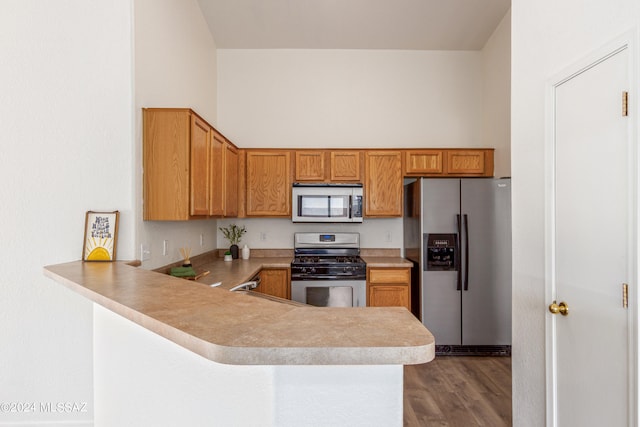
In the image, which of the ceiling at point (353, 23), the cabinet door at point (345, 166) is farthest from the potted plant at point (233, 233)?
the ceiling at point (353, 23)

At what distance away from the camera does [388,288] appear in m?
3.68

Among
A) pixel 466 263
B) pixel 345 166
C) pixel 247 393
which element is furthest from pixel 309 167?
pixel 247 393

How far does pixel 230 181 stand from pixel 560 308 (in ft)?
9.68

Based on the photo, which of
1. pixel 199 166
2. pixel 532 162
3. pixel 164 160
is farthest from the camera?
pixel 199 166

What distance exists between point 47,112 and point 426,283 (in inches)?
136

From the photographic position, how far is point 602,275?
1367 millimetres

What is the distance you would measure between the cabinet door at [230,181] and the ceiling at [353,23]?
4.78 feet

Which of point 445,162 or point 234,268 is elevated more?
point 445,162

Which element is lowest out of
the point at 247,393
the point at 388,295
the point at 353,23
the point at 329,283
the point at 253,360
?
the point at 388,295

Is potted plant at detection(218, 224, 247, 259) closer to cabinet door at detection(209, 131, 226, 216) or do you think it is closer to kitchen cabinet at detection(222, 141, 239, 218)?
kitchen cabinet at detection(222, 141, 239, 218)

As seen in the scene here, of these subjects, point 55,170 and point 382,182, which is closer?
point 55,170

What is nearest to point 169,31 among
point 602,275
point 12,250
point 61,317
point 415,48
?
point 12,250

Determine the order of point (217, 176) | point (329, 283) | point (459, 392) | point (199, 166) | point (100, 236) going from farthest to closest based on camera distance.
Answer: point (329, 283) → point (217, 176) → point (459, 392) → point (199, 166) → point (100, 236)

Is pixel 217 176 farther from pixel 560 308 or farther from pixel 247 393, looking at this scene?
pixel 560 308
